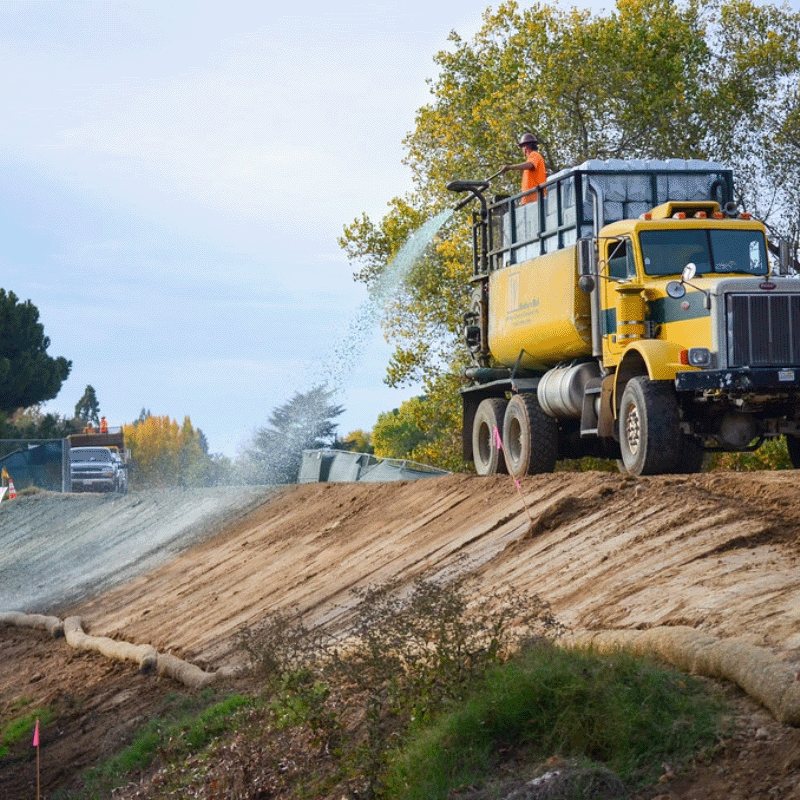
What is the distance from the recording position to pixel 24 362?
7256 cm

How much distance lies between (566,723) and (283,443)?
3229cm

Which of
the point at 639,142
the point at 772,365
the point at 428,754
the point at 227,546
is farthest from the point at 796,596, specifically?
the point at 639,142

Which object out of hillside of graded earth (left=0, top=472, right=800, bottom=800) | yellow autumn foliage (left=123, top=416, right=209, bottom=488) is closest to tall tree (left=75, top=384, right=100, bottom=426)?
yellow autumn foliage (left=123, top=416, right=209, bottom=488)

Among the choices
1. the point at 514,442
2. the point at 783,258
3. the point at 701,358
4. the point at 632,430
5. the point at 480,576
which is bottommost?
the point at 480,576

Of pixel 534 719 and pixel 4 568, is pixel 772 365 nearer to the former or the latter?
pixel 534 719

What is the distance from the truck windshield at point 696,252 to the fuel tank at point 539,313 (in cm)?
112

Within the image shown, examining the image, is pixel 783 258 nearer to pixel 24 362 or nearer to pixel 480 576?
pixel 480 576

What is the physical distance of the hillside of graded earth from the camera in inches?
372

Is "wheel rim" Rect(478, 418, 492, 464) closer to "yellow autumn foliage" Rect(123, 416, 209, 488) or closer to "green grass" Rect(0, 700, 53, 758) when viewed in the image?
"green grass" Rect(0, 700, 53, 758)

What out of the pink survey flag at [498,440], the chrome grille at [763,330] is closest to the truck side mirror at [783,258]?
the chrome grille at [763,330]

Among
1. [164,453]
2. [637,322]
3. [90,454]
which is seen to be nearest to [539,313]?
[637,322]

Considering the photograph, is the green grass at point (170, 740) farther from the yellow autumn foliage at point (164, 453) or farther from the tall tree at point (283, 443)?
the yellow autumn foliage at point (164, 453)

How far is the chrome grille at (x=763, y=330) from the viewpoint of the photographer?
1547 centimetres

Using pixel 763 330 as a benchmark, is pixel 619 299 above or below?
above
